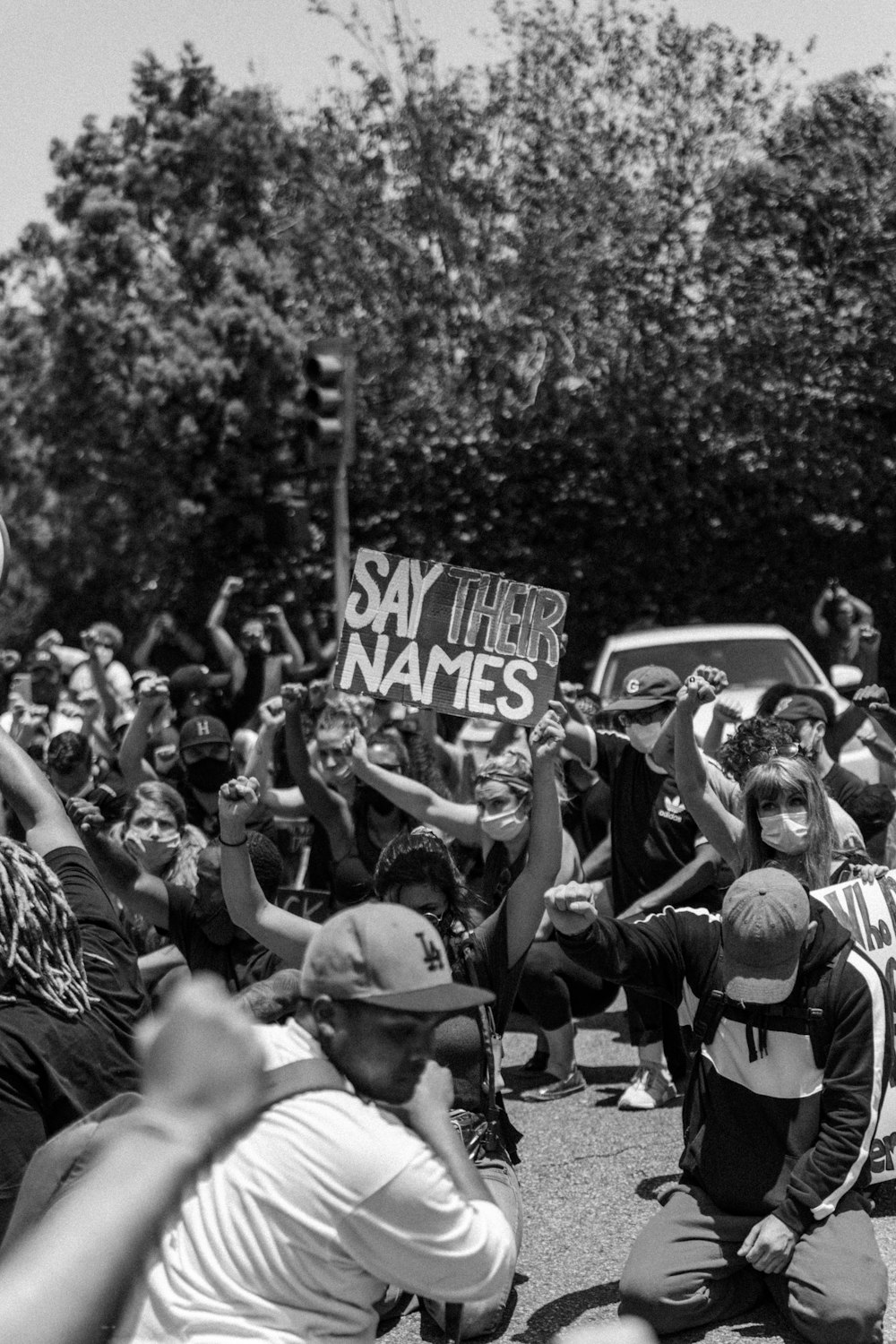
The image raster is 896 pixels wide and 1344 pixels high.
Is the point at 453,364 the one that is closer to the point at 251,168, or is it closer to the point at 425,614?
the point at 251,168

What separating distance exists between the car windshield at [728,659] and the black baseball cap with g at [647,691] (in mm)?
4033

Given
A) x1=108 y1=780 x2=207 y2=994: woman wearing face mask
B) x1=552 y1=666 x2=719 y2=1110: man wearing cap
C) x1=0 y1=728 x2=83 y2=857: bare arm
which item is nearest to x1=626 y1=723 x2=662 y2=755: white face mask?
x1=552 y1=666 x2=719 y2=1110: man wearing cap

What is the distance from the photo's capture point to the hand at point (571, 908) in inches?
184

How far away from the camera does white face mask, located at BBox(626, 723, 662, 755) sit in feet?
23.3

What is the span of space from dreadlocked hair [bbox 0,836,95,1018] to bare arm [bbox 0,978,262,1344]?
1.92m

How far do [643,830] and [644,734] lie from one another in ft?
1.35

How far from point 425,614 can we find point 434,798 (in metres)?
0.75

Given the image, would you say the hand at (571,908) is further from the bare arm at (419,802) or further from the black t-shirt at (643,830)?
the black t-shirt at (643,830)

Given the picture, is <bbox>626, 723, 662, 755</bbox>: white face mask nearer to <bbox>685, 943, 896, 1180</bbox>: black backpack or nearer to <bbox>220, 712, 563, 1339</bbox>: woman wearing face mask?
<bbox>220, 712, 563, 1339</bbox>: woman wearing face mask

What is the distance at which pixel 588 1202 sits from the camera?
593cm

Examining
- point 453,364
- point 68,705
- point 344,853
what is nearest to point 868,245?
point 453,364

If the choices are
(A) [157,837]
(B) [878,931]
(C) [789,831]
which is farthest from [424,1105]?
(A) [157,837]

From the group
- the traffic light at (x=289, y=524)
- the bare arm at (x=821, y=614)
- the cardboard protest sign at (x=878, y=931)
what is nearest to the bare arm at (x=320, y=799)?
the cardboard protest sign at (x=878, y=931)

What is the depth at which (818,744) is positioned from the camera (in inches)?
297
